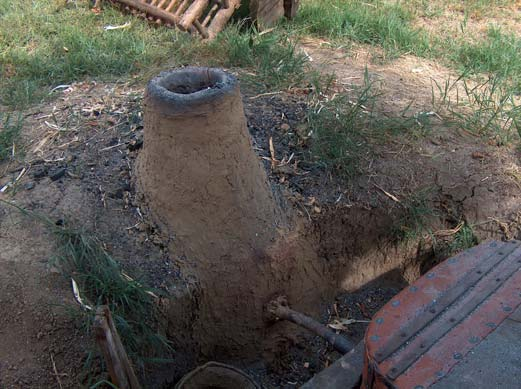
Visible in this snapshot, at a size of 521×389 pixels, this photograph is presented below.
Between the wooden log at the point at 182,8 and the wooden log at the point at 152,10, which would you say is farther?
the wooden log at the point at 182,8

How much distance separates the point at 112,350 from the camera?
86.5 inches

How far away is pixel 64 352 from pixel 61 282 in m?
0.32

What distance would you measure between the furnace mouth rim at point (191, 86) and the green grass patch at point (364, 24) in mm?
2290

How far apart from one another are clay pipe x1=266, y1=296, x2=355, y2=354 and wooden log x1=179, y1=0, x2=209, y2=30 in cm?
271

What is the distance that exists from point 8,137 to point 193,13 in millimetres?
2129

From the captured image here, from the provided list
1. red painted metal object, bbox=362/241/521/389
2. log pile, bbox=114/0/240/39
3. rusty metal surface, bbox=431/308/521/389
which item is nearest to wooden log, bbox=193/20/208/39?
log pile, bbox=114/0/240/39

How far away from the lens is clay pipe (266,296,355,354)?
114 inches

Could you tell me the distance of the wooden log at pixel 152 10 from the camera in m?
5.07

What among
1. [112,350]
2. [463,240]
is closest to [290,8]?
[463,240]

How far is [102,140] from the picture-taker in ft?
11.6

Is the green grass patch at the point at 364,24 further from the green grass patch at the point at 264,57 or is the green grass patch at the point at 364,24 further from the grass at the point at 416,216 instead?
the grass at the point at 416,216

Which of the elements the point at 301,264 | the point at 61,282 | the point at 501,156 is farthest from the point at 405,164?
the point at 61,282

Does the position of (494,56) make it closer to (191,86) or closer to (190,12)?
(190,12)

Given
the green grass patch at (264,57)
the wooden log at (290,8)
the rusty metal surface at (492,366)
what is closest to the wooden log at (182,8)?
the green grass patch at (264,57)
